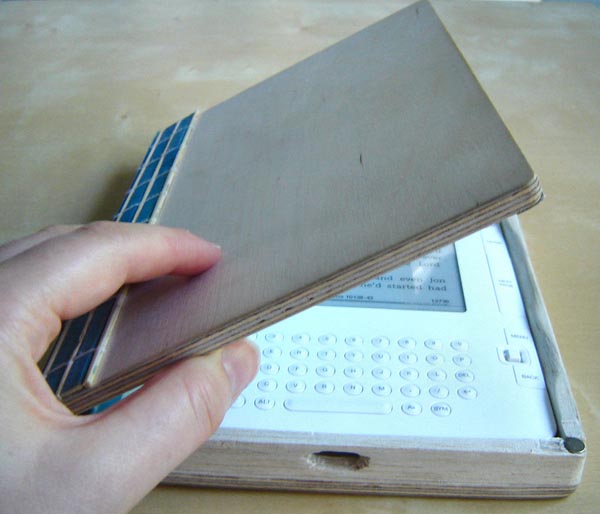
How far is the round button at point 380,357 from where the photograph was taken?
17.7 inches

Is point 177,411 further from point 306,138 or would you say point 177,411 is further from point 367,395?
point 306,138

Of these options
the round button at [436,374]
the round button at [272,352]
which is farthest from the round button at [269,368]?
the round button at [436,374]

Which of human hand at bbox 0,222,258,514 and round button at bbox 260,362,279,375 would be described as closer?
human hand at bbox 0,222,258,514

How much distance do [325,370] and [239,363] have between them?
0.27 ft

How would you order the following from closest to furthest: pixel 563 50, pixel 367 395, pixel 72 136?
pixel 367 395
pixel 72 136
pixel 563 50

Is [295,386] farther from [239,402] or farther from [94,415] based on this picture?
[94,415]

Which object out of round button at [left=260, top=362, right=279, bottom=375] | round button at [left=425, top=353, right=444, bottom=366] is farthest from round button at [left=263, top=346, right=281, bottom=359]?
round button at [left=425, top=353, right=444, bottom=366]

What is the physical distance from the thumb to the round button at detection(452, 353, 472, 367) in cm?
18

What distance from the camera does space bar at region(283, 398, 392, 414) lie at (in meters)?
0.41

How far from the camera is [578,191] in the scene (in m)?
0.68

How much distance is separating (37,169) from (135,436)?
52 centimetres

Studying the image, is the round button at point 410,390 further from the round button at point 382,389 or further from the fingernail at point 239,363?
the fingernail at point 239,363

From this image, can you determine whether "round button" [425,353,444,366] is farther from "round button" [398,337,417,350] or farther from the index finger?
the index finger

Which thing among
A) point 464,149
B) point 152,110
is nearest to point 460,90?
point 464,149
